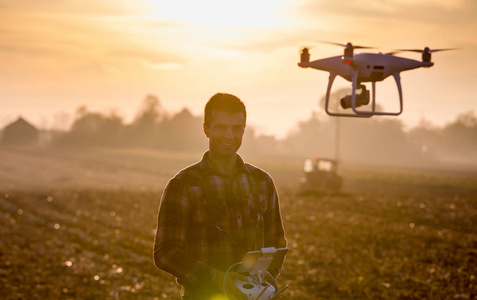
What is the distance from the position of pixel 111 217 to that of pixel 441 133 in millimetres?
125355

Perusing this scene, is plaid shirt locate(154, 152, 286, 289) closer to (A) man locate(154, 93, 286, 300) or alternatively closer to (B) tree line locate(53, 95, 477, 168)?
(A) man locate(154, 93, 286, 300)

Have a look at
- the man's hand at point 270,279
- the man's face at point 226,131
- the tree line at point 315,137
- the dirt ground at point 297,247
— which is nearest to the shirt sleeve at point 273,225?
the man's hand at point 270,279

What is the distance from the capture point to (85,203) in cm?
2228

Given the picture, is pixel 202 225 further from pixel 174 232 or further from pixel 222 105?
pixel 222 105

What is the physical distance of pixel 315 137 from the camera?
11594 centimetres

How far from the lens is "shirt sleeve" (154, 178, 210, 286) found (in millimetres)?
3434

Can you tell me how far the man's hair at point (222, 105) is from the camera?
11.4ft

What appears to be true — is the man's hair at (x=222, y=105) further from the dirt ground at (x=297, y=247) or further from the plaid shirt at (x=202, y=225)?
the dirt ground at (x=297, y=247)

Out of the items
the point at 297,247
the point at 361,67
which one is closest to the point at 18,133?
the point at 297,247

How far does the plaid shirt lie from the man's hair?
1.08 feet

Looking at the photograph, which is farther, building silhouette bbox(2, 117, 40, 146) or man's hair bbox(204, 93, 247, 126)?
building silhouette bbox(2, 117, 40, 146)

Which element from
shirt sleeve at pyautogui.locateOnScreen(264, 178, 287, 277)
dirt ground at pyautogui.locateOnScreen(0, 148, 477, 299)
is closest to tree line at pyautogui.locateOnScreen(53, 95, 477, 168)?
dirt ground at pyautogui.locateOnScreen(0, 148, 477, 299)

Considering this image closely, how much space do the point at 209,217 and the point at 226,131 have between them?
1.98 feet

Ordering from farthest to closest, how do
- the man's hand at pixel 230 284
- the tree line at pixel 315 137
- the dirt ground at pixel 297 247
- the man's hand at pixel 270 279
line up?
the tree line at pixel 315 137 → the dirt ground at pixel 297 247 → the man's hand at pixel 270 279 → the man's hand at pixel 230 284
